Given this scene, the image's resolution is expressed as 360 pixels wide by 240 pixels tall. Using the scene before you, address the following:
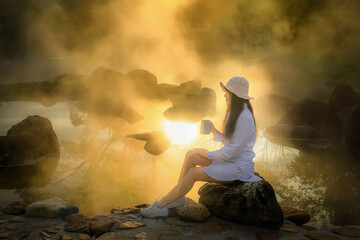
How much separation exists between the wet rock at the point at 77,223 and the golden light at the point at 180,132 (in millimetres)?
3812

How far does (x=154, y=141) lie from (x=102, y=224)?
4.02 m

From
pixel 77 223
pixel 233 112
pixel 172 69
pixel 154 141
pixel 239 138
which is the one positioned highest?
pixel 172 69

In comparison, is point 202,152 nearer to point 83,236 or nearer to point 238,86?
point 238,86

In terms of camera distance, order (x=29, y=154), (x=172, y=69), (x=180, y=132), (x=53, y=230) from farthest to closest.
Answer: (x=172, y=69), (x=180, y=132), (x=29, y=154), (x=53, y=230)

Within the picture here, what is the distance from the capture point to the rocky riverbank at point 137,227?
3404mm

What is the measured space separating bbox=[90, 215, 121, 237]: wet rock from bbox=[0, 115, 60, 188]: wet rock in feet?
7.09

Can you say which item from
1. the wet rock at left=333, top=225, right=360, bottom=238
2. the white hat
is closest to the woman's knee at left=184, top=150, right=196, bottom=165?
the white hat

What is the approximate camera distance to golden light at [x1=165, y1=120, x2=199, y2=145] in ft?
25.3

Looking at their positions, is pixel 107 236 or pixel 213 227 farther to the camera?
pixel 213 227

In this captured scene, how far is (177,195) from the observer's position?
12.4 ft

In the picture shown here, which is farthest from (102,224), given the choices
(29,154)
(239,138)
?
(29,154)

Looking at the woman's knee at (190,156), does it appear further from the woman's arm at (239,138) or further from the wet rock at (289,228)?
the wet rock at (289,228)

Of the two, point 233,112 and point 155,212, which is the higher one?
point 233,112

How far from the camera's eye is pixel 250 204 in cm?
358
